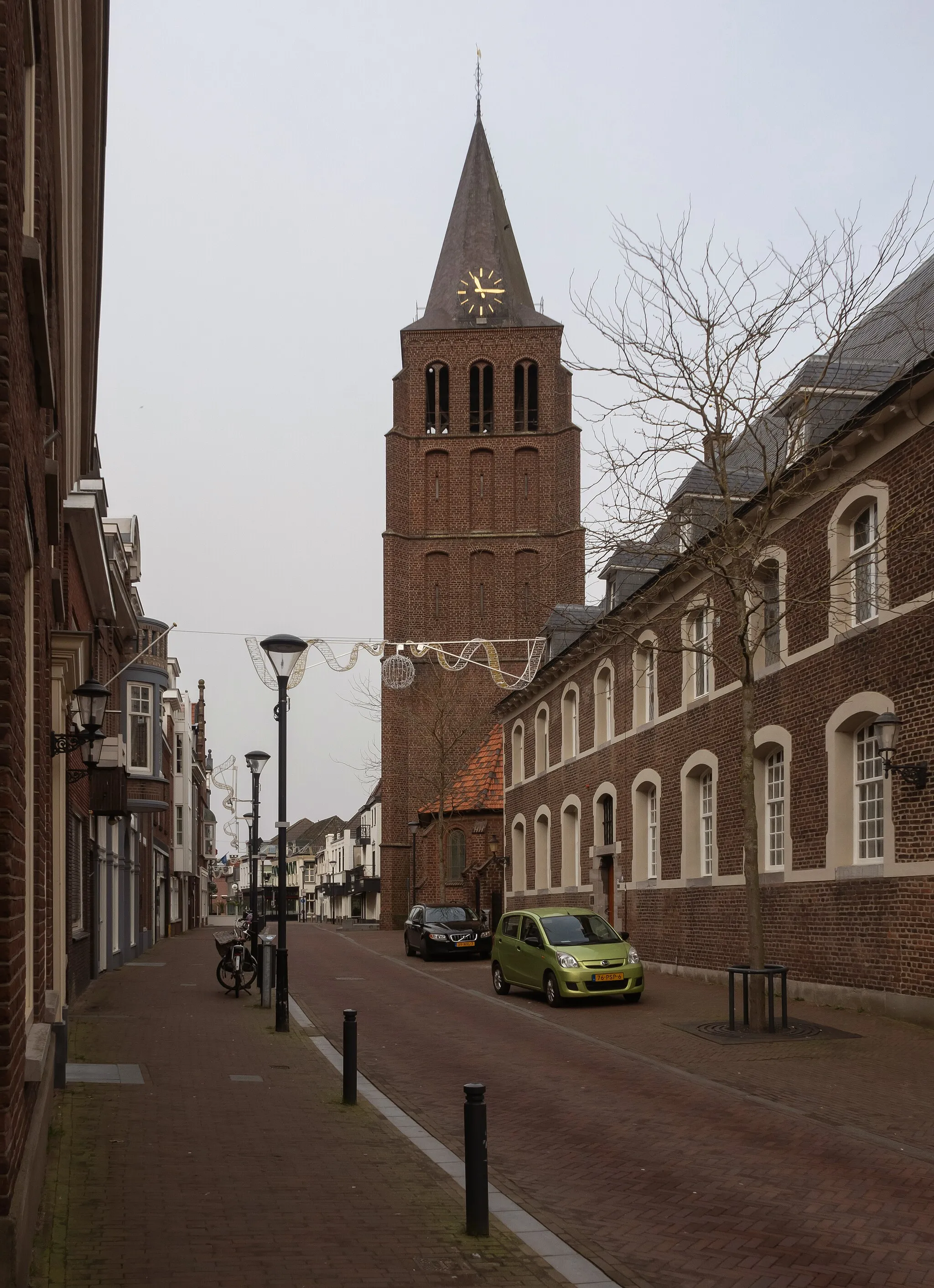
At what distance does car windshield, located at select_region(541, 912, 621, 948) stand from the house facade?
8.45ft

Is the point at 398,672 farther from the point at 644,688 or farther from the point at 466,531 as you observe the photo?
the point at 466,531

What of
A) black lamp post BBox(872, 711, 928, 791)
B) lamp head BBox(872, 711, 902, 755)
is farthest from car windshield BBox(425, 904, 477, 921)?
lamp head BBox(872, 711, 902, 755)

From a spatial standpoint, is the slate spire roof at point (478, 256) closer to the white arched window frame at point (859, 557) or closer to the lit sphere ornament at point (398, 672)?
the lit sphere ornament at point (398, 672)

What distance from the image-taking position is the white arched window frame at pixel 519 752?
135ft

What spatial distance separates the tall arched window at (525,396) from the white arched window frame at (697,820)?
41.4 metres

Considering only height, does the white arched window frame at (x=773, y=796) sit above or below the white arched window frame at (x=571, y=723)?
below

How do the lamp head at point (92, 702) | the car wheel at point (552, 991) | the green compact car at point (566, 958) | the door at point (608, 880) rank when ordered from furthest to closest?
the door at point (608, 880), the car wheel at point (552, 991), the green compact car at point (566, 958), the lamp head at point (92, 702)

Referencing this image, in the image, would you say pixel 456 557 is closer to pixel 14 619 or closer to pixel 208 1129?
pixel 208 1129

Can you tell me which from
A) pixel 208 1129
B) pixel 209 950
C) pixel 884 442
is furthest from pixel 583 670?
pixel 208 1129

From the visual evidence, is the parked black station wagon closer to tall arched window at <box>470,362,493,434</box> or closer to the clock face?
tall arched window at <box>470,362,493,434</box>

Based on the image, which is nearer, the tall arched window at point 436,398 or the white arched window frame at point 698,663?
the white arched window frame at point 698,663

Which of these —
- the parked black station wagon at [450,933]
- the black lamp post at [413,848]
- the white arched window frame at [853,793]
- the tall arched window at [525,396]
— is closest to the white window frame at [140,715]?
the parked black station wagon at [450,933]

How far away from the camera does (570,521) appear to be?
64.2 m

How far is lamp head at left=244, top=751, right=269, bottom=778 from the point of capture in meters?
24.7
